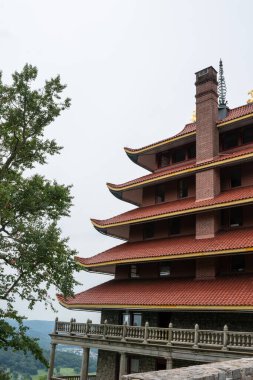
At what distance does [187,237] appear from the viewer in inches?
981

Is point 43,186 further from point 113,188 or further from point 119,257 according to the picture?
point 113,188

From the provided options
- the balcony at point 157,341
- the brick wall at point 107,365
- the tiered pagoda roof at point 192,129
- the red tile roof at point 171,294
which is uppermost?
the tiered pagoda roof at point 192,129

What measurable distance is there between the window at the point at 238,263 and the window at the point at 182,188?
6.91m

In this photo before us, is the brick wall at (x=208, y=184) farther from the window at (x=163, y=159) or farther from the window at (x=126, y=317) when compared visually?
the window at (x=126, y=317)

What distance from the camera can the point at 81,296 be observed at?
27344 mm

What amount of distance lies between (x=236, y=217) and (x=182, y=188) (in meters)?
5.46

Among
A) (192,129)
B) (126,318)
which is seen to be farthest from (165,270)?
(192,129)

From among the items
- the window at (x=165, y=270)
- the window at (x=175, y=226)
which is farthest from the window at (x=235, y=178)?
the window at (x=165, y=270)

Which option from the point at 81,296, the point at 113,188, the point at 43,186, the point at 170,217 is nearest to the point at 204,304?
the point at 170,217

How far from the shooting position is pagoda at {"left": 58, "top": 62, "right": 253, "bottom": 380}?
20.6m

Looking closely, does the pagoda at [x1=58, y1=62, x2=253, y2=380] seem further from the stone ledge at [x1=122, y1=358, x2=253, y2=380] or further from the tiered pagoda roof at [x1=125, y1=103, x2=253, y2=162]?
the stone ledge at [x1=122, y1=358, x2=253, y2=380]

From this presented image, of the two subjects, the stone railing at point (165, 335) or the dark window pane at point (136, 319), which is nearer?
the stone railing at point (165, 335)

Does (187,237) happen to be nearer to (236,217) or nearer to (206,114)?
(236,217)

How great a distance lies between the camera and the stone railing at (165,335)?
17344 mm
